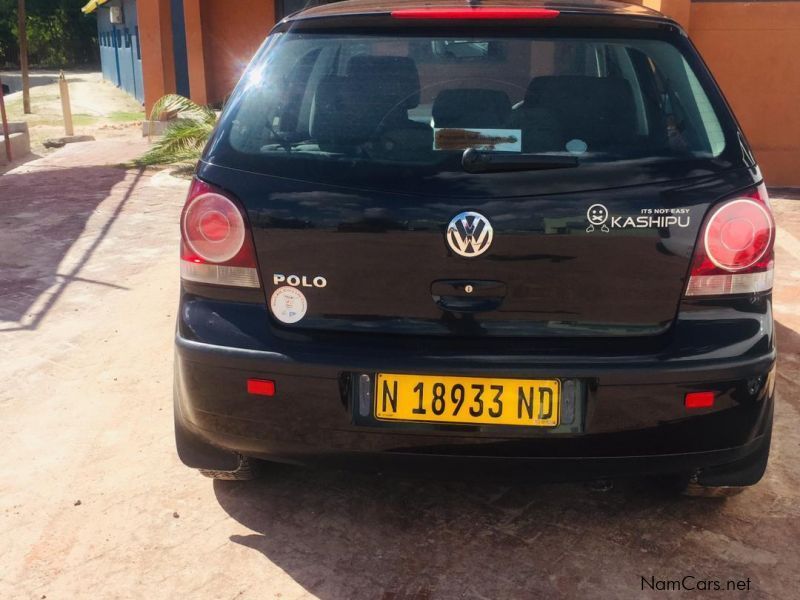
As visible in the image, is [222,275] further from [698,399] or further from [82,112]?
[82,112]

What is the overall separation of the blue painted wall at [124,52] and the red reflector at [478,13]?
61.4 feet

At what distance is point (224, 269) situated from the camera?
2.71m

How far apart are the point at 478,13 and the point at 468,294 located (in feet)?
2.80

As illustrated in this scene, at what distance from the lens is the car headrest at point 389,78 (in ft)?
9.05

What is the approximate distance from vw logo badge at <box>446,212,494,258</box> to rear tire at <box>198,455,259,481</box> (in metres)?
1.10

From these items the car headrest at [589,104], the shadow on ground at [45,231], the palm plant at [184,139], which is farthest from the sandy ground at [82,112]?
the car headrest at [589,104]

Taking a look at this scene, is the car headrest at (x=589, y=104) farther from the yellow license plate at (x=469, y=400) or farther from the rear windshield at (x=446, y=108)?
the yellow license plate at (x=469, y=400)

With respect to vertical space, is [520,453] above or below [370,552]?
above

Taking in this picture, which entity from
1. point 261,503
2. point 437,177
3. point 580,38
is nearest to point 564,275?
point 437,177

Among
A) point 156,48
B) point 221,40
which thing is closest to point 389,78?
point 156,48

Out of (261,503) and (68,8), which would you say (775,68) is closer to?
(261,503)

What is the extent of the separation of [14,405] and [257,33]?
12.0 metres

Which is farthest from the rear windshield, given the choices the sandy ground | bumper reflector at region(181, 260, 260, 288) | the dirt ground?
the sandy ground

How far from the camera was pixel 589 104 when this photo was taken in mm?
2738
